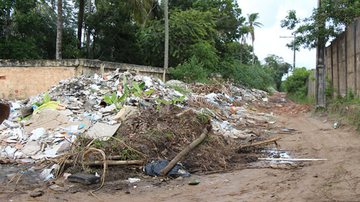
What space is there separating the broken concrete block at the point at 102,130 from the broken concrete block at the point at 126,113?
0.48 m

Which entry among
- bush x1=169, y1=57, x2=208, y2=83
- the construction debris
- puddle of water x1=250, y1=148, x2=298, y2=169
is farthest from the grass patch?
bush x1=169, y1=57, x2=208, y2=83

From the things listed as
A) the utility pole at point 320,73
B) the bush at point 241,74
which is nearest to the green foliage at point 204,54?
the bush at point 241,74

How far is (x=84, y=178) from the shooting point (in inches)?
232

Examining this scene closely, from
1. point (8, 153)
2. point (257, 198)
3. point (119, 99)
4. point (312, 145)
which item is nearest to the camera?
point (257, 198)

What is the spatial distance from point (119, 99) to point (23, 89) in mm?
5007

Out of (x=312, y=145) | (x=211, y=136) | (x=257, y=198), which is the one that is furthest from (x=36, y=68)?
(x=257, y=198)

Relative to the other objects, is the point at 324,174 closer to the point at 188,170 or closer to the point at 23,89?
the point at 188,170

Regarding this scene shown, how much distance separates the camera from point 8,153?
7504mm

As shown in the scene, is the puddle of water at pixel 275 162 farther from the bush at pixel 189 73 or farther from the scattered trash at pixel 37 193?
the bush at pixel 189 73

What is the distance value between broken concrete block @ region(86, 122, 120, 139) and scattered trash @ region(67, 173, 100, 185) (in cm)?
153

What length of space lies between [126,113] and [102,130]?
3.03 feet

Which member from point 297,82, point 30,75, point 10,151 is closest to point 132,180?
point 10,151

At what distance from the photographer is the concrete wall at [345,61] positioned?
467 inches

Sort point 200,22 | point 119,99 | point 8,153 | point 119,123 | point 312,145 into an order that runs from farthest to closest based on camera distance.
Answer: point 200,22 → point 119,99 → point 312,145 → point 119,123 → point 8,153
